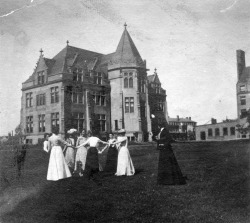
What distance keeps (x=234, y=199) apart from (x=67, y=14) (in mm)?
7072

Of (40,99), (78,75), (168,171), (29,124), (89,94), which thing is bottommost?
(168,171)

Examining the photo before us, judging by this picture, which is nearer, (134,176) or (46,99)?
(134,176)

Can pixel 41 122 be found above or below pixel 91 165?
above

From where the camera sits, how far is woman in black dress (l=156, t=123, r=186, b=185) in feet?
28.5

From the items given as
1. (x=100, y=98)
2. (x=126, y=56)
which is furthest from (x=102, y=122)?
(x=126, y=56)

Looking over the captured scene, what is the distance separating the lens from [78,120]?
3450 centimetres

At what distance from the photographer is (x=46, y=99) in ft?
109

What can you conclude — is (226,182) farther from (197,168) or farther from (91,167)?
(91,167)

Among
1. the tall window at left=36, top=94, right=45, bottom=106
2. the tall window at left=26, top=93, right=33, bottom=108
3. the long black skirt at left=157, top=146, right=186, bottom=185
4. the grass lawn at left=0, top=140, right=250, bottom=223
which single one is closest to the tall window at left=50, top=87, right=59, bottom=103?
the tall window at left=36, top=94, right=45, bottom=106

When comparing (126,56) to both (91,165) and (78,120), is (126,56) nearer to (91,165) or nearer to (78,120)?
(78,120)

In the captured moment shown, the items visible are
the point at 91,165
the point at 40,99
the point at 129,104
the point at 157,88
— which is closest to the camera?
the point at 91,165

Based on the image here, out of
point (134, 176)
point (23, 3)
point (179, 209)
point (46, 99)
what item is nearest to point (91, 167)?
point (134, 176)

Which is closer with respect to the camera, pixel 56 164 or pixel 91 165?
pixel 91 165

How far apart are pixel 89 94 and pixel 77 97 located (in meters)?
1.75
